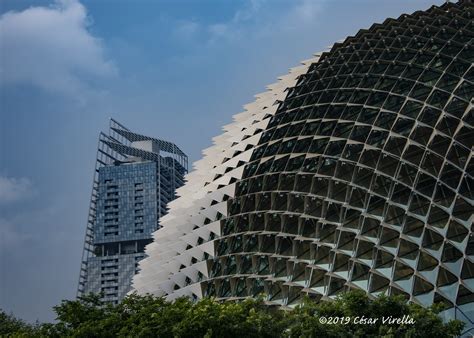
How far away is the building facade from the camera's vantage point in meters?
40.8

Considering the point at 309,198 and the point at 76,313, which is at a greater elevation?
the point at 309,198

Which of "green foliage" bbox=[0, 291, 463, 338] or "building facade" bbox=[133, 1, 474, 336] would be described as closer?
"green foliage" bbox=[0, 291, 463, 338]

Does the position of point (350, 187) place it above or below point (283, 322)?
above

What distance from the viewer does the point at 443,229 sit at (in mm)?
40219

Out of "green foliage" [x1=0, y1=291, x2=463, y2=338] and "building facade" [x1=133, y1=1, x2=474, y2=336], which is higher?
"building facade" [x1=133, y1=1, x2=474, y2=336]

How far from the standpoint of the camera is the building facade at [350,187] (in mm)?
40812

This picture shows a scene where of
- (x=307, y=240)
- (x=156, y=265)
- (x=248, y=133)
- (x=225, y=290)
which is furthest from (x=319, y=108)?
(x=156, y=265)

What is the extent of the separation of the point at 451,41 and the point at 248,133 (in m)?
18.9

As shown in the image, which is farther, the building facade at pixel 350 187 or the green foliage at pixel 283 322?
the building facade at pixel 350 187

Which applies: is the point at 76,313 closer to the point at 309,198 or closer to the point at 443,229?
the point at 309,198

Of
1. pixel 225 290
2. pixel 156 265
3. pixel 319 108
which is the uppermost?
pixel 319 108

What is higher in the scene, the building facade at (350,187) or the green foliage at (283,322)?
the building facade at (350,187)

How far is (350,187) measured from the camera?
45656 millimetres

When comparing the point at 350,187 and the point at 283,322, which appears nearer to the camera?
the point at 283,322
